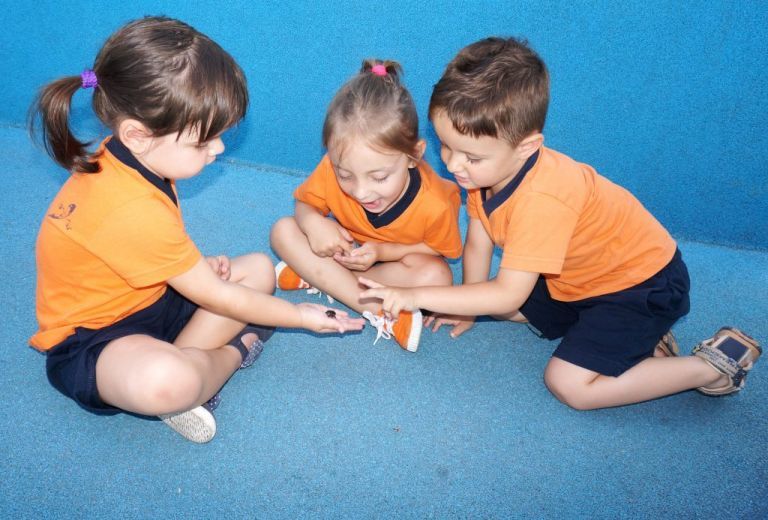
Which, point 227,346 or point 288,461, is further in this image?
point 227,346

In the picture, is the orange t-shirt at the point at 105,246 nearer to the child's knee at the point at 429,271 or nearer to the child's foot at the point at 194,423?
the child's foot at the point at 194,423

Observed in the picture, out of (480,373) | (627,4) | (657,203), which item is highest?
(627,4)

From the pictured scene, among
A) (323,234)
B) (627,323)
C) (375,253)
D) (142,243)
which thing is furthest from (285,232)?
Result: (627,323)

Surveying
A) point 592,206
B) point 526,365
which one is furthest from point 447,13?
point 526,365

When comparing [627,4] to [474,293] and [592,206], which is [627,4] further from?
[474,293]

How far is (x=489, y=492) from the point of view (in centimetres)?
99

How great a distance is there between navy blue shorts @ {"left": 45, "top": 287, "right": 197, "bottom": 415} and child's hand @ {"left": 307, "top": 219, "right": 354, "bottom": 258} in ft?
1.13

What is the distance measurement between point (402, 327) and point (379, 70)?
51cm

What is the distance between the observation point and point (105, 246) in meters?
0.91

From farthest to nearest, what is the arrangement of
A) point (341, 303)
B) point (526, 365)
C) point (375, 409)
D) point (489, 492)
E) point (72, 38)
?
point (72, 38)
point (341, 303)
point (526, 365)
point (375, 409)
point (489, 492)

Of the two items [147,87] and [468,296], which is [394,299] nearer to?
[468,296]

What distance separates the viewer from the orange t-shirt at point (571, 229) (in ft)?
3.31

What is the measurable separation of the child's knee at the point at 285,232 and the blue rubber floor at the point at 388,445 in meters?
0.22

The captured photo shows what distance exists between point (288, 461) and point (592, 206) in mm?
692
